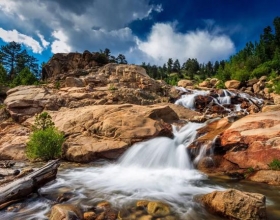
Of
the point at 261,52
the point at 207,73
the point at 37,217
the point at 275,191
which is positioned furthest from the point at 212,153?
the point at 207,73

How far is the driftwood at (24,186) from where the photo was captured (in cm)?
762

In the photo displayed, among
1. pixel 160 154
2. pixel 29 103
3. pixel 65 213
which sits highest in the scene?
pixel 29 103

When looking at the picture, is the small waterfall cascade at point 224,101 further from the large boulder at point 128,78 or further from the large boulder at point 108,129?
the large boulder at point 108,129

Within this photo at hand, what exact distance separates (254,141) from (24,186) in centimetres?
1258

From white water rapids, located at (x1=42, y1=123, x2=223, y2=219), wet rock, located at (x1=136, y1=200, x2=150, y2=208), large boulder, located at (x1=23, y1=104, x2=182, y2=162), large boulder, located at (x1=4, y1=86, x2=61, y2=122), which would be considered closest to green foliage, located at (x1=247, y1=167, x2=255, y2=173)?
white water rapids, located at (x1=42, y1=123, x2=223, y2=219)

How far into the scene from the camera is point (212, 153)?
14672 mm

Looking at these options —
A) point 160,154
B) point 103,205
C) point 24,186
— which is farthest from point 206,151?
point 24,186

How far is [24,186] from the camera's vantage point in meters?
8.12

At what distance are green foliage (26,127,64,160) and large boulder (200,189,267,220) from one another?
36.8ft

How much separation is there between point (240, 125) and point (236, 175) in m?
4.30

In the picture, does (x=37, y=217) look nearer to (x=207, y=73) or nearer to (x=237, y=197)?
(x=237, y=197)

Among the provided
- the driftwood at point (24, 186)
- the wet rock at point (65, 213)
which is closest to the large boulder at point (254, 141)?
the wet rock at point (65, 213)

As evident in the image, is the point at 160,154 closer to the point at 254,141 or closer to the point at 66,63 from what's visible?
the point at 254,141

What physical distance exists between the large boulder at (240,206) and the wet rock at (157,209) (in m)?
1.66
